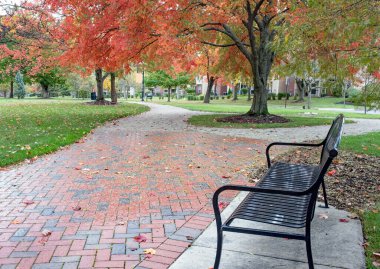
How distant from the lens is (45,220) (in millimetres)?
3914

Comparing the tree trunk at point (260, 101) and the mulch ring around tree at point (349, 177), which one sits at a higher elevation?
the tree trunk at point (260, 101)

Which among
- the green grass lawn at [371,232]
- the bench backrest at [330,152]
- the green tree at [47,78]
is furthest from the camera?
the green tree at [47,78]

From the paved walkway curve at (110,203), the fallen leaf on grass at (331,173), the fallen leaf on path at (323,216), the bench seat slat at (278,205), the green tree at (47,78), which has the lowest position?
the paved walkway curve at (110,203)

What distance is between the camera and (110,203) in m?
4.48

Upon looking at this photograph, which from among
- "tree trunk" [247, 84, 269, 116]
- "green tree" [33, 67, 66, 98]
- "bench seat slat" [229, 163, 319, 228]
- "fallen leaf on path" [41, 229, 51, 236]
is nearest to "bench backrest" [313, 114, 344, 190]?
"bench seat slat" [229, 163, 319, 228]

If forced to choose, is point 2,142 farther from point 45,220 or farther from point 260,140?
point 260,140

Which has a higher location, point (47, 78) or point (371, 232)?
point (47, 78)

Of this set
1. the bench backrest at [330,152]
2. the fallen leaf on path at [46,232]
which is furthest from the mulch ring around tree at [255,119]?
the fallen leaf on path at [46,232]

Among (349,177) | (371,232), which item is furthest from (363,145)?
(371,232)

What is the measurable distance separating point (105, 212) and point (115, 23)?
10.9 m

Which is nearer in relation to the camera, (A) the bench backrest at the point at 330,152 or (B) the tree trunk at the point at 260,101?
(A) the bench backrest at the point at 330,152

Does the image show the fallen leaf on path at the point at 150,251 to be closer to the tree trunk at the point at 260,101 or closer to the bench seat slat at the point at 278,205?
the bench seat slat at the point at 278,205

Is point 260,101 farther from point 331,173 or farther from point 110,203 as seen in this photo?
point 110,203

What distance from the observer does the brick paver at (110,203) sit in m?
3.15
